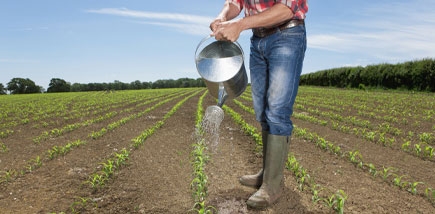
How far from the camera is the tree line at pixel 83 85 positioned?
5950cm

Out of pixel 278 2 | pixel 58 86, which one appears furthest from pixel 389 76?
pixel 58 86

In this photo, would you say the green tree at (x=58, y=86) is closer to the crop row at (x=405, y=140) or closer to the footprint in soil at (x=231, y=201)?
the crop row at (x=405, y=140)

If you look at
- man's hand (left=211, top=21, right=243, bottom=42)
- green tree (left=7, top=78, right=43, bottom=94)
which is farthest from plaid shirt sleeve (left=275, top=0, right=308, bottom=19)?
green tree (left=7, top=78, right=43, bottom=94)

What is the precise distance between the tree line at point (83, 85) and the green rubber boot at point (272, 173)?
178 ft

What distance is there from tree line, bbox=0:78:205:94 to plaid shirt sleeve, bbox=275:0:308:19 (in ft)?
178

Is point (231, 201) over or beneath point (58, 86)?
beneath

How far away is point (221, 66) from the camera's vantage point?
8.05 feet

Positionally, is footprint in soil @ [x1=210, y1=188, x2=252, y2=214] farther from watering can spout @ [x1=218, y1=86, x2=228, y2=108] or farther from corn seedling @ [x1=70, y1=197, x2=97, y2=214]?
→ corn seedling @ [x1=70, y1=197, x2=97, y2=214]

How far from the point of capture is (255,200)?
7.47ft

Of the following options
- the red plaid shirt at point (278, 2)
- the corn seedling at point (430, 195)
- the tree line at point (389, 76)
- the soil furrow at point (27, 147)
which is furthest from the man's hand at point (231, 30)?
the tree line at point (389, 76)

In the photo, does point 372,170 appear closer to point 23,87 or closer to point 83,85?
point 83,85

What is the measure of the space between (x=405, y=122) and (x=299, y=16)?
6.49 metres

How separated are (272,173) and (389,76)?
932 inches

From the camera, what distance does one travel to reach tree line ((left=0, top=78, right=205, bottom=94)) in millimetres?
59500
